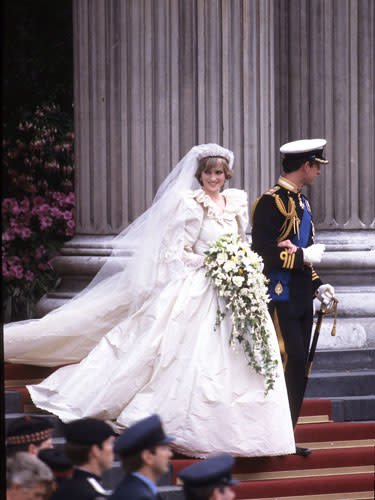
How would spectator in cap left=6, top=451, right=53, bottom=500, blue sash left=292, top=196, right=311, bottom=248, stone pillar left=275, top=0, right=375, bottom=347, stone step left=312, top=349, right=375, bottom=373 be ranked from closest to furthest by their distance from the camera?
spectator in cap left=6, top=451, right=53, bottom=500, blue sash left=292, top=196, right=311, bottom=248, stone step left=312, top=349, right=375, bottom=373, stone pillar left=275, top=0, right=375, bottom=347

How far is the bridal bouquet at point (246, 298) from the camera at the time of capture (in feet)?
20.7

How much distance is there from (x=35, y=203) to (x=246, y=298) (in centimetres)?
435

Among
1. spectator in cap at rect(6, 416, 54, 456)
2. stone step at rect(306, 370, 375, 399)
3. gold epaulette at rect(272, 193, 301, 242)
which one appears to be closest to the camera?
spectator in cap at rect(6, 416, 54, 456)

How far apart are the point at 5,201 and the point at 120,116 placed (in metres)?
2.06

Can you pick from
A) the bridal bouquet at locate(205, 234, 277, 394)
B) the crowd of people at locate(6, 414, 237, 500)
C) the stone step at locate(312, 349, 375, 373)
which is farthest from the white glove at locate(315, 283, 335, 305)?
the crowd of people at locate(6, 414, 237, 500)

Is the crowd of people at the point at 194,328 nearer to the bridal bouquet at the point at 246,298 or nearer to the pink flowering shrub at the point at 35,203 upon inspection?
the bridal bouquet at the point at 246,298

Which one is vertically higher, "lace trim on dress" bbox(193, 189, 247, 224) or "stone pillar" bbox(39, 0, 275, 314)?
"stone pillar" bbox(39, 0, 275, 314)

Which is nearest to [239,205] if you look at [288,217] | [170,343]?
[288,217]

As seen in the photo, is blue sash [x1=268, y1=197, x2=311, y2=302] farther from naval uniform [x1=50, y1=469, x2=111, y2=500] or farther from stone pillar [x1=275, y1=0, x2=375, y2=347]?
naval uniform [x1=50, y1=469, x2=111, y2=500]

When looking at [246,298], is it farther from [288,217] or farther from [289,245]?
[288,217]

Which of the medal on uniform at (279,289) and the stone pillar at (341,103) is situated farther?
the stone pillar at (341,103)

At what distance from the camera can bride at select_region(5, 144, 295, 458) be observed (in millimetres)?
6297

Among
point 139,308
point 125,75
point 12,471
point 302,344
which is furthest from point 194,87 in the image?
point 12,471

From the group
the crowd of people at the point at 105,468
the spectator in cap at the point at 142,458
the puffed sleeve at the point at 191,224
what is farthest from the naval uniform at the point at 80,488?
the puffed sleeve at the point at 191,224
